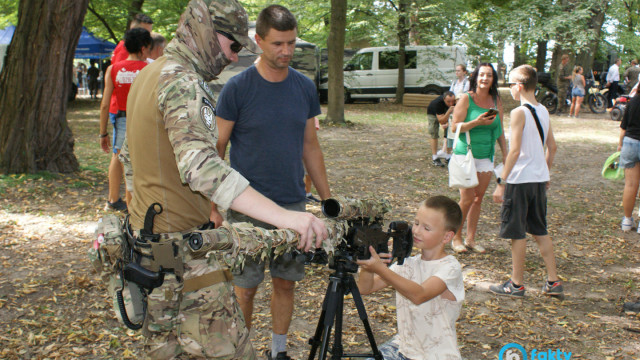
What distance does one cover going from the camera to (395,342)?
3.01 m

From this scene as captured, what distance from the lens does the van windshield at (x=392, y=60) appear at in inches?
940

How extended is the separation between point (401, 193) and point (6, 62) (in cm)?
614

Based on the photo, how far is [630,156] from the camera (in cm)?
655

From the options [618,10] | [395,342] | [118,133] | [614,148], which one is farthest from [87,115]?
[618,10]

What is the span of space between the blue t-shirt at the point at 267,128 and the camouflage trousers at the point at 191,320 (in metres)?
1.16

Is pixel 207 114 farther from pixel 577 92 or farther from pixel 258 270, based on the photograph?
pixel 577 92

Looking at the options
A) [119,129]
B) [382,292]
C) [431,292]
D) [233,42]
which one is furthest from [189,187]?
[119,129]

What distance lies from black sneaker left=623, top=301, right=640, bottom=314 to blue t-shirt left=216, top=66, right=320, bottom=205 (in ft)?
10.1

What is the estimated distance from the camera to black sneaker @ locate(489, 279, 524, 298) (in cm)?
467

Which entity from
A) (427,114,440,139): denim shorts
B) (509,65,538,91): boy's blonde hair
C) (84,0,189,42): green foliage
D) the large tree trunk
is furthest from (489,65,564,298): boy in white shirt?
(84,0,189,42): green foliage

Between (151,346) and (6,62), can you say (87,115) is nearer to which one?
(6,62)

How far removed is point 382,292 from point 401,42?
1958 cm

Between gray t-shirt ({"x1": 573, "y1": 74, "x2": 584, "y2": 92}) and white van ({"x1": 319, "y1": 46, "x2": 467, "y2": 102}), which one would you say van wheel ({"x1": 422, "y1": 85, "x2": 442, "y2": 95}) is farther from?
gray t-shirt ({"x1": 573, "y1": 74, "x2": 584, "y2": 92})

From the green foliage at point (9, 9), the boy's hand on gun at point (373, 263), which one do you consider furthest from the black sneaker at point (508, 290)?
the green foliage at point (9, 9)
